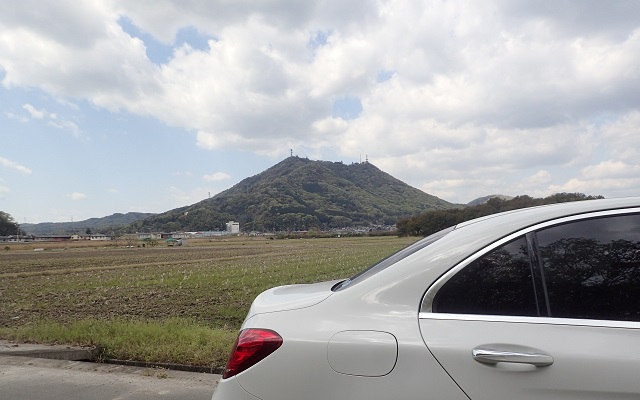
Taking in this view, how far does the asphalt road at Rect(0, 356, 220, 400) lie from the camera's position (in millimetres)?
4297

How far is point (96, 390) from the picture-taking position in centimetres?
444

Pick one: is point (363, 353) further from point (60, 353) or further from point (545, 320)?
point (60, 353)

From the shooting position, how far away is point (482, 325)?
180cm

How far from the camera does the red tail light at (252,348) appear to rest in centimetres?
197

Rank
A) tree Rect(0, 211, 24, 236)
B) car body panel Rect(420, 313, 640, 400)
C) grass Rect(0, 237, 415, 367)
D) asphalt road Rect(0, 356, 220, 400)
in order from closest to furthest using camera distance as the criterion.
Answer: car body panel Rect(420, 313, 640, 400) → asphalt road Rect(0, 356, 220, 400) → grass Rect(0, 237, 415, 367) → tree Rect(0, 211, 24, 236)

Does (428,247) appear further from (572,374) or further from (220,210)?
(220,210)

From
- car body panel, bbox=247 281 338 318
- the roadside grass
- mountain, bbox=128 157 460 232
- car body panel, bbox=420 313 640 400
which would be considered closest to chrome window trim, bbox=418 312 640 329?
car body panel, bbox=420 313 640 400

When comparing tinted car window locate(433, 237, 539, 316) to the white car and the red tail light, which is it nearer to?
the white car

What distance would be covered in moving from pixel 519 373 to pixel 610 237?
2.52 feet

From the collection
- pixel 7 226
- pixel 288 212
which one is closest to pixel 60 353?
pixel 7 226

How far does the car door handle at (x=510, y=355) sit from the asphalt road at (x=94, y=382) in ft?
10.7

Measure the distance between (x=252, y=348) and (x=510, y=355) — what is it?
110 centimetres

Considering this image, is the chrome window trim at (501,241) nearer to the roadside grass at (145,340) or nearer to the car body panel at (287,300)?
the car body panel at (287,300)

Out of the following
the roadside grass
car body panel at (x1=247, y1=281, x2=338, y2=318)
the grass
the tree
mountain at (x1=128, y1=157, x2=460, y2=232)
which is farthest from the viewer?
mountain at (x1=128, y1=157, x2=460, y2=232)
